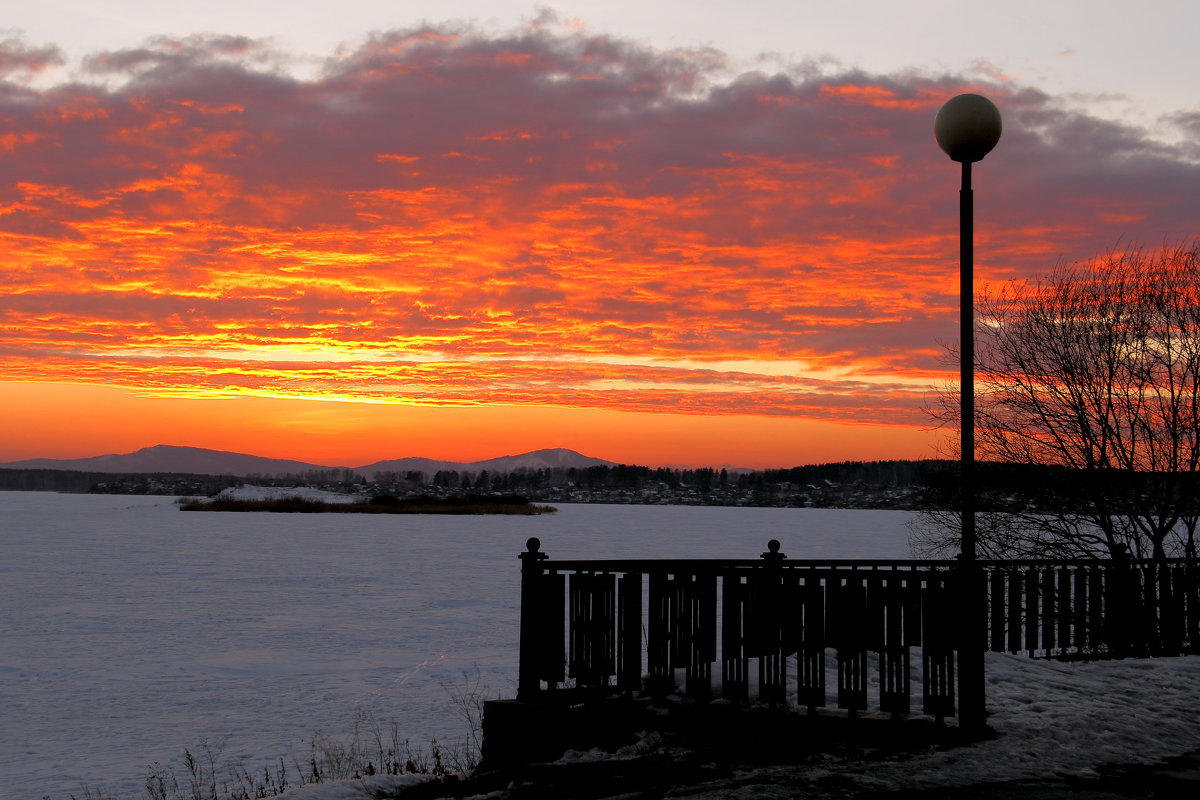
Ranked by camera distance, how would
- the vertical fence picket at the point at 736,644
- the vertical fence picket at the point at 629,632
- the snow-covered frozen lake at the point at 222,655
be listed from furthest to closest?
the snow-covered frozen lake at the point at 222,655 → the vertical fence picket at the point at 629,632 → the vertical fence picket at the point at 736,644

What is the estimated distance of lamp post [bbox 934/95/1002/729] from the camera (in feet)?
31.5

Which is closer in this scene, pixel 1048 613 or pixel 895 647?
pixel 895 647

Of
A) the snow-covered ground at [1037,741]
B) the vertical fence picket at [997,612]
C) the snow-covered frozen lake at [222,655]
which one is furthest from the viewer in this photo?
the snow-covered frozen lake at [222,655]

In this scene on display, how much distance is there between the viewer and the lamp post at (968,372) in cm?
959

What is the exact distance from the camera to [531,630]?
37.9ft

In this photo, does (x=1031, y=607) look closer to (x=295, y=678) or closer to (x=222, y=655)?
(x=295, y=678)

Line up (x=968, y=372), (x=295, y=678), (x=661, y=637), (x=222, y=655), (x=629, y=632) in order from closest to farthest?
(x=968, y=372)
(x=661, y=637)
(x=629, y=632)
(x=295, y=678)
(x=222, y=655)

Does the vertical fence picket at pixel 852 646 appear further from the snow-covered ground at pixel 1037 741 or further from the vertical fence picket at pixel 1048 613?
the vertical fence picket at pixel 1048 613

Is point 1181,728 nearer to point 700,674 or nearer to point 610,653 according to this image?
point 700,674

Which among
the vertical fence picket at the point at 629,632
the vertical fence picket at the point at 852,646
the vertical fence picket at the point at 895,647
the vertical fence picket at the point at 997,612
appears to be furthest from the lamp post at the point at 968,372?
the vertical fence picket at the point at 997,612

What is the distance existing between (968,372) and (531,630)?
535 cm

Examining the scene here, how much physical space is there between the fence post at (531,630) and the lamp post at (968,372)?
438 cm

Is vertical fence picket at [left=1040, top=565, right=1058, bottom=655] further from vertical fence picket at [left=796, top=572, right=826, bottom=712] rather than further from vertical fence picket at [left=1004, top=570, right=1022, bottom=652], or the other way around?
vertical fence picket at [left=796, top=572, right=826, bottom=712]

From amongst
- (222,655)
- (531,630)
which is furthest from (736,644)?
(222,655)
